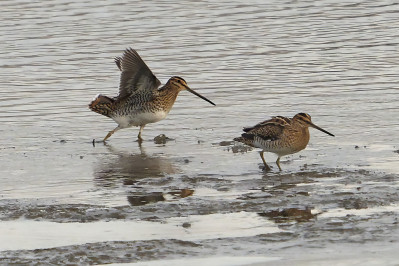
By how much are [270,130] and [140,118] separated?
2840 mm

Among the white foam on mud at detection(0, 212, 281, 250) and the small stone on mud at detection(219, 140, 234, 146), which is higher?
the small stone on mud at detection(219, 140, 234, 146)

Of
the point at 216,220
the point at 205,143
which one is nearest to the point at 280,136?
the point at 205,143

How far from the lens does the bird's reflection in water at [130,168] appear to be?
431 inches

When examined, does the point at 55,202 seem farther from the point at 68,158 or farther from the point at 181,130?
the point at 181,130

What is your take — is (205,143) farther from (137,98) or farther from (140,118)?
(137,98)

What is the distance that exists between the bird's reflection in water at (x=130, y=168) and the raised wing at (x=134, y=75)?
139 cm

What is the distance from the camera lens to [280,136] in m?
11.1

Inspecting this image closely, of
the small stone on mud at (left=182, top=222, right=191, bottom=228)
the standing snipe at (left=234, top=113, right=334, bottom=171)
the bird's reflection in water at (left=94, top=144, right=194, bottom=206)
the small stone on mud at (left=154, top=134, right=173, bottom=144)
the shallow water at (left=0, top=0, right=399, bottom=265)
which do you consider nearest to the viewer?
the shallow water at (left=0, top=0, right=399, bottom=265)

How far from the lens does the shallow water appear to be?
327 inches

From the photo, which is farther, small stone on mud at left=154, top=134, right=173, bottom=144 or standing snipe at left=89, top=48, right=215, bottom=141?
standing snipe at left=89, top=48, right=215, bottom=141

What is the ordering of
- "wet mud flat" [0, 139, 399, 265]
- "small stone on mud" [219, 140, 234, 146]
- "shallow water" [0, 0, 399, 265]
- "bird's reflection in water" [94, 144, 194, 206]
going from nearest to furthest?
1. "wet mud flat" [0, 139, 399, 265]
2. "shallow water" [0, 0, 399, 265]
3. "bird's reflection in water" [94, 144, 194, 206]
4. "small stone on mud" [219, 140, 234, 146]

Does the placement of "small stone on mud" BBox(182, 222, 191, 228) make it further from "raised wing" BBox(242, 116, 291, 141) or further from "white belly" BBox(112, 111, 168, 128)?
"white belly" BBox(112, 111, 168, 128)

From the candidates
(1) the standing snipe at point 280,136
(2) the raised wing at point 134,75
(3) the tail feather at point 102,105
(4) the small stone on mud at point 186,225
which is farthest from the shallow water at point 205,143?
(2) the raised wing at point 134,75

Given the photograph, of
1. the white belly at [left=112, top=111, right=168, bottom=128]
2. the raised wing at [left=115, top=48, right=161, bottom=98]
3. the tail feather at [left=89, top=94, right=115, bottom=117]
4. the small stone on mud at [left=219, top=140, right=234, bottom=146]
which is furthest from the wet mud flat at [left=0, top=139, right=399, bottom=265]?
the tail feather at [left=89, top=94, right=115, bottom=117]
